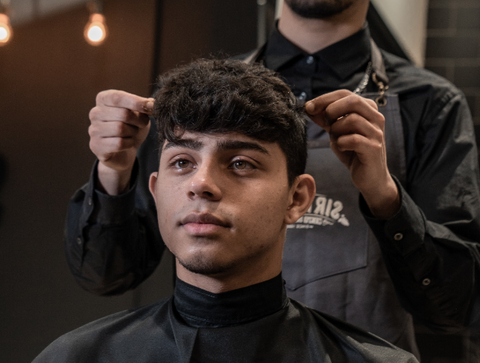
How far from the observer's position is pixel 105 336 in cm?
150

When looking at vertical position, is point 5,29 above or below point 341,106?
above

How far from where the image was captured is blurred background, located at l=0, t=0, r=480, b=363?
1.70 m

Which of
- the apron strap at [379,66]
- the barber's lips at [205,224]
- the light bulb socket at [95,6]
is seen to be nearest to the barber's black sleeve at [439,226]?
the apron strap at [379,66]

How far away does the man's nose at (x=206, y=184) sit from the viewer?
134 cm

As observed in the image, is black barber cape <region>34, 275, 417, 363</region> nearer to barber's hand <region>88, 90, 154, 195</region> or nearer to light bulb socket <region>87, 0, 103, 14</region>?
barber's hand <region>88, 90, 154, 195</region>

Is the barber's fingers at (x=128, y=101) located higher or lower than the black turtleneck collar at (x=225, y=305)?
higher

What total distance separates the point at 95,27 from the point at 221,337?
123cm

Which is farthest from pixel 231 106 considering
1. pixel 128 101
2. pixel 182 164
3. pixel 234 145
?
pixel 128 101

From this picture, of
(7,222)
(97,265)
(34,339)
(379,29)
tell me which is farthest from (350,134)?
(379,29)

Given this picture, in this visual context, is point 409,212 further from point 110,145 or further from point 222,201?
point 110,145

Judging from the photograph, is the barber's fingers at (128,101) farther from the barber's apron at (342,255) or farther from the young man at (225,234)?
the barber's apron at (342,255)

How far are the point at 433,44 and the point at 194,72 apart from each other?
3.85m

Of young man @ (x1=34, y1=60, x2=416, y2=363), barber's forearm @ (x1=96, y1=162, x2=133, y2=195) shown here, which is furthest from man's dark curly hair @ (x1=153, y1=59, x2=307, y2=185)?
barber's forearm @ (x1=96, y1=162, x2=133, y2=195)

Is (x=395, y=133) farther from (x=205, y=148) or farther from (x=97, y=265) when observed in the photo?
(x=97, y=265)
